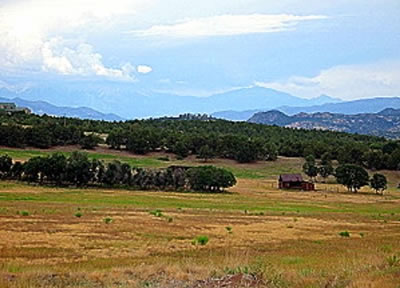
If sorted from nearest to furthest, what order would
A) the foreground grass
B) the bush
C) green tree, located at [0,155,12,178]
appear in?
1. the foreground grass
2. green tree, located at [0,155,12,178]
3. the bush

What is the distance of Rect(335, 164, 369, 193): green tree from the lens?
389 ft

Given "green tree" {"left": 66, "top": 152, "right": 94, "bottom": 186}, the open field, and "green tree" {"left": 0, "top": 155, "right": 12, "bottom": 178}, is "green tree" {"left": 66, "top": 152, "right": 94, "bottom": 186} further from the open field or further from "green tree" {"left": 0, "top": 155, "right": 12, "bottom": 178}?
the open field

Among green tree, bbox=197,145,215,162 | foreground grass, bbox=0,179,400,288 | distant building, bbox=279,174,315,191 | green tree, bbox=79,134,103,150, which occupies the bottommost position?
foreground grass, bbox=0,179,400,288

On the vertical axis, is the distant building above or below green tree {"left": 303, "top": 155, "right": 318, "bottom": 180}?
below

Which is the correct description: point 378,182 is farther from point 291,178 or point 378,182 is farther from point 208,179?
point 208,179

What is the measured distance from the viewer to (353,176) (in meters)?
119

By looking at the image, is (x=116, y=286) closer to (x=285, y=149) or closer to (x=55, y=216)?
(x=55, y=216)

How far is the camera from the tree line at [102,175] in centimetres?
10188

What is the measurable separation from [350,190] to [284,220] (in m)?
72.0

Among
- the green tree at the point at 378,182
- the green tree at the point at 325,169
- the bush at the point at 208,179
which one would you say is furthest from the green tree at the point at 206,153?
the green tree at the point at 378,182

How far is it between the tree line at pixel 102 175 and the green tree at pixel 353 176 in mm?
25000

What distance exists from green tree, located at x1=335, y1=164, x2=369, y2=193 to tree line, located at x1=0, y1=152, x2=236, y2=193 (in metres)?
25.0

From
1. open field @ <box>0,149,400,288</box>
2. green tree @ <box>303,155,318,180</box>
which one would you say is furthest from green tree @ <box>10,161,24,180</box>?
green tree @ <box>303,155,318,180</box>

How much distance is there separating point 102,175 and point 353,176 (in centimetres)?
4893
